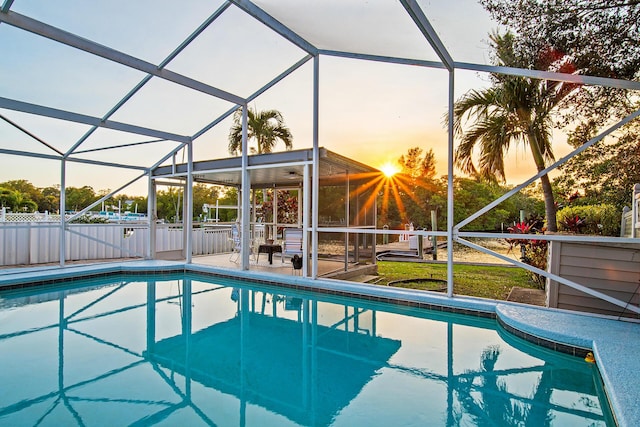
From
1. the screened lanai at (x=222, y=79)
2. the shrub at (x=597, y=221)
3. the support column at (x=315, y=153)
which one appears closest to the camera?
the screened lanai at (x=222, y=79)

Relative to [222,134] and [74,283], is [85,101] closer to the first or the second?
[222,134]

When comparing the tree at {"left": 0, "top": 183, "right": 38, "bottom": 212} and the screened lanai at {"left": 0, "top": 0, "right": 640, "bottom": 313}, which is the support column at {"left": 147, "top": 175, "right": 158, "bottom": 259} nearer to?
the screened lanai at {"left": 0, "top": 0, "right": 640, "bottom": 313}

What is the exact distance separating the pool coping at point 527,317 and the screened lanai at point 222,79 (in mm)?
384

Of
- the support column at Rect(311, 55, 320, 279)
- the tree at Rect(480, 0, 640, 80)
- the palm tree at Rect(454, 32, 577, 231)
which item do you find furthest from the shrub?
the support column at Rect(311, 55, 320, 279)

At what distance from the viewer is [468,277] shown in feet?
28.2

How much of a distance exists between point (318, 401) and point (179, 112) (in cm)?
689

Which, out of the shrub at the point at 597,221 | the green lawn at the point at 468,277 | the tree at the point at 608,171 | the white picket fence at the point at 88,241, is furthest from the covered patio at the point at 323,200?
the tree at the point at 608,171

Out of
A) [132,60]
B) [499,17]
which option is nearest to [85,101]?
[132,60]

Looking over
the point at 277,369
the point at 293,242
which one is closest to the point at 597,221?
the point at 293,242

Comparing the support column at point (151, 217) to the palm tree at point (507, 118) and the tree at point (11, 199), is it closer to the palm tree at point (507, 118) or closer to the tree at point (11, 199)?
the palm tree at point (507, 118)

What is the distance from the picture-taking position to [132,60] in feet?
20.3

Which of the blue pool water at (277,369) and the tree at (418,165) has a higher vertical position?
the tree at (418,165)

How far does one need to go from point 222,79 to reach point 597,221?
7849 mm

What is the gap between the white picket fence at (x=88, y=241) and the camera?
8.90 m
